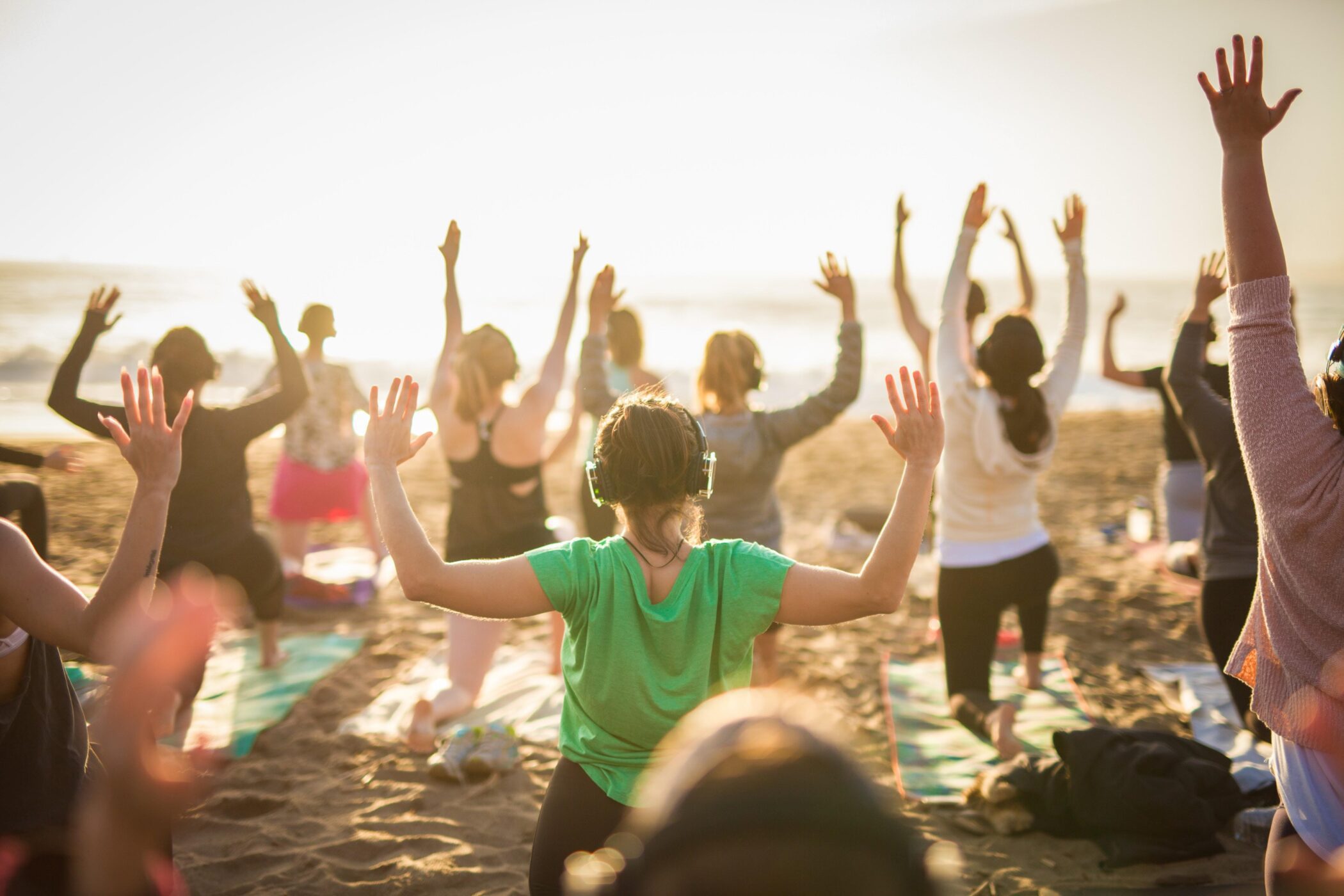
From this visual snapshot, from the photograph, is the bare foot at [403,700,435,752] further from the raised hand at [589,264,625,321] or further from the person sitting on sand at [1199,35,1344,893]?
the person sitting on sand at [1199,35,1344,893]

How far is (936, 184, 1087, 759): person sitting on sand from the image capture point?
4195 mm

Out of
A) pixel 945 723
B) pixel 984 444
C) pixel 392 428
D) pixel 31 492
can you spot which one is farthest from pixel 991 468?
pixel 31 492

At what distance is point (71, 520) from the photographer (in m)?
8.60

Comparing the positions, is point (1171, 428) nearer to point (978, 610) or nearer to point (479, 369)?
→ point (978, 610)

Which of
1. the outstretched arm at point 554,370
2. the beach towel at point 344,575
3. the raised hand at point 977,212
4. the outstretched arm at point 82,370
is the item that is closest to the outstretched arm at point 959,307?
the raised hand at point 977,212

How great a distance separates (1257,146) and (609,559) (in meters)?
1.74

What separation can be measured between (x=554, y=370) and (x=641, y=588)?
7.38 ft

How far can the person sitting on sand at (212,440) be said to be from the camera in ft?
12.7

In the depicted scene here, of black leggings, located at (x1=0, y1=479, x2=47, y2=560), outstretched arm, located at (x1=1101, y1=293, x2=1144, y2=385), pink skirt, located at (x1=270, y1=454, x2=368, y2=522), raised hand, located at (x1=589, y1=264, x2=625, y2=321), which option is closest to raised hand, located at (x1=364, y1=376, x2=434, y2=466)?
raised hand, located at (x1=589, y1=264, x2=625, y2=321)

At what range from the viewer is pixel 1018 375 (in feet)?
13.8

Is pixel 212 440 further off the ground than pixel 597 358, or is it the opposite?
pixel 597 358

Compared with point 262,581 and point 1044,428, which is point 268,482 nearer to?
point 262,581

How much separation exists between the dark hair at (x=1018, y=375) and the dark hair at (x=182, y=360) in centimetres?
377

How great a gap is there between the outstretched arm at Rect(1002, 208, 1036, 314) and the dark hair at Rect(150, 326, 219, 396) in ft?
13.9
